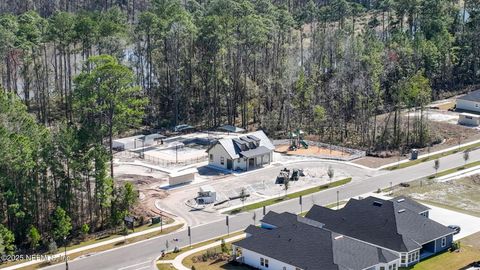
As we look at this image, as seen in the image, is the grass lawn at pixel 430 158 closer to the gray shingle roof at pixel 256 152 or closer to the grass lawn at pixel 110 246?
the gray shingle roof at pixel 256 152

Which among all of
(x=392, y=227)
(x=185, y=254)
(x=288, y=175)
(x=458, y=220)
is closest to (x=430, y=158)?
(x=288, y=175)

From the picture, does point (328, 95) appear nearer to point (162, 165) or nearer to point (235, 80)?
point (235, 80)

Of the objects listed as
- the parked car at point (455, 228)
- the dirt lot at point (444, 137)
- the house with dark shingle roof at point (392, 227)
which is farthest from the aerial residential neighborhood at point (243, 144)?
the parked car at point (455, 228)

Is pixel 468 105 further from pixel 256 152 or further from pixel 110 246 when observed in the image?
pixel 110 246

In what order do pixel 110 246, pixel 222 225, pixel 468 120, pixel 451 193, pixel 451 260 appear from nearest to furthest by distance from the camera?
pixel 451 260
pixel 110 246
pixel 222 225
pixel 451 193
pixel 468 120

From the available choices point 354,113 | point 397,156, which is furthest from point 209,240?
point 354,113

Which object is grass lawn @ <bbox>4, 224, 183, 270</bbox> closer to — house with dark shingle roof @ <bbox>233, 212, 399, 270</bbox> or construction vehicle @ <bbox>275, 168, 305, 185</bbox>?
house with dark shingle roof @ <bbox>233, 212, 399, 270</bbox>

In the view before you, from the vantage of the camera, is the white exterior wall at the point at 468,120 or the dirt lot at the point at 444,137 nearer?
the dirt lot at the point at 444,137
